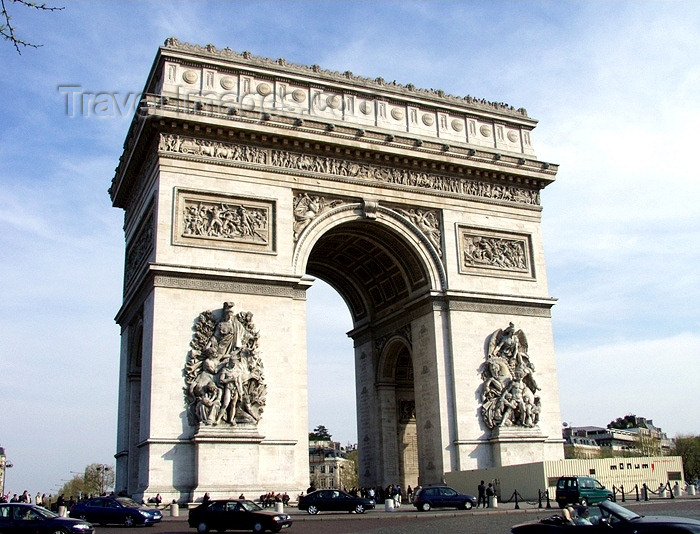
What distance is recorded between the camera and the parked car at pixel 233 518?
1914cm

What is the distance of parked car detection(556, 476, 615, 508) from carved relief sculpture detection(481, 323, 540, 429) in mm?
5316

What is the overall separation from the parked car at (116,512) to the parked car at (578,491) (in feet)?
40.3

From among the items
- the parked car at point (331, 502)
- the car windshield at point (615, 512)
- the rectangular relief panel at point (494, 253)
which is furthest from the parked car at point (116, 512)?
the rectangular relief panel at point (494, 253)

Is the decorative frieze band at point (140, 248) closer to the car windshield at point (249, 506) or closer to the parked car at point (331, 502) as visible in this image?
the parked car at point (331, 502)

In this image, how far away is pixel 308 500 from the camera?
968 inches

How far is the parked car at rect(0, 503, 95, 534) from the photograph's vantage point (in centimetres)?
1617

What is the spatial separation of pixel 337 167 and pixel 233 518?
49.9 feet

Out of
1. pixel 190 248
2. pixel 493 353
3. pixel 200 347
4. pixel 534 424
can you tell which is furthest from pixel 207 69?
pixel 534 424

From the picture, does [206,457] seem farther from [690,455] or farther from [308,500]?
[690,455]

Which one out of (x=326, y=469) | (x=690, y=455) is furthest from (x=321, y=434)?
(x=690, y=455)

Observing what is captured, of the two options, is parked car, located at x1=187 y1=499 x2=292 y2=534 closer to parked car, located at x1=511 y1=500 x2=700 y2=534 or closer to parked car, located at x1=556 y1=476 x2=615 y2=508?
parked car, located at x1=511 y1=500 x2=700 y2=534

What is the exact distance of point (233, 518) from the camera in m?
19.4

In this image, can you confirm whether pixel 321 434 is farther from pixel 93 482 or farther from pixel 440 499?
pixel 440 499

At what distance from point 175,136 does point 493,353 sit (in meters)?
14.7
